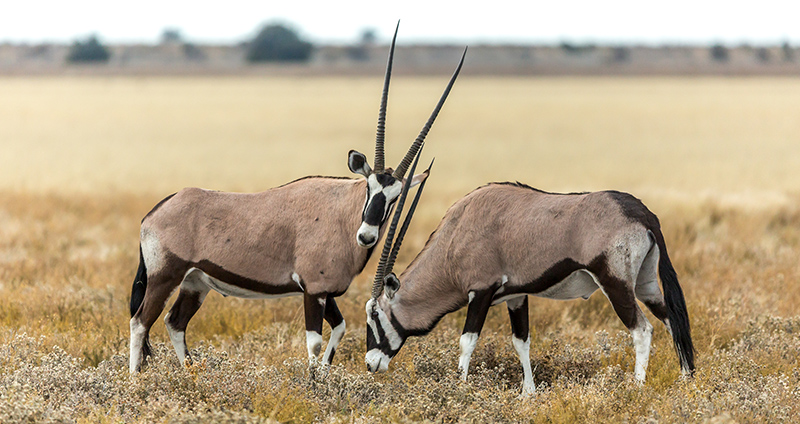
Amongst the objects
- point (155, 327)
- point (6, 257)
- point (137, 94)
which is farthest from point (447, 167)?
point (137, 94)

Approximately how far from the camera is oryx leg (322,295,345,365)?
271 inches

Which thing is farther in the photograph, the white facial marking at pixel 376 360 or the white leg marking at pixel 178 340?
the white leg marking at pixel 178 340

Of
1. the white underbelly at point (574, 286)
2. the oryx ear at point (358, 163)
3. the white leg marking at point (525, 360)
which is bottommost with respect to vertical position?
the white leg marking at point (525, 360)

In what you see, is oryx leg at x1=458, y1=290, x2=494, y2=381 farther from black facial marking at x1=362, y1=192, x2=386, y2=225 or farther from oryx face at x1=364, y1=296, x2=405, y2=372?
black facial marking at x1=362, y1=192, x2=386, y2=225

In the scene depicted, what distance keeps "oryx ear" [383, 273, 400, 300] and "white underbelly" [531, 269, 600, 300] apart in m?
1.18

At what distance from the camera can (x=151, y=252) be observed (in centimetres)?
680


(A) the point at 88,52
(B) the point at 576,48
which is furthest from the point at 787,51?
(A) the point at 88,52

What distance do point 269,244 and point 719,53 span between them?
115615 mm

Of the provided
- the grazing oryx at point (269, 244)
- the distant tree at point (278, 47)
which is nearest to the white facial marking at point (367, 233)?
the grazing oryx at point (269, 244)

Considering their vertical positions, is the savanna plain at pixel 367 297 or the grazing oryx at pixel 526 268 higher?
the grazing oryx at pixel 526 268

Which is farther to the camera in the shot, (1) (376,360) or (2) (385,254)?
(1) (376,360)

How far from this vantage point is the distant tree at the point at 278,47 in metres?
108

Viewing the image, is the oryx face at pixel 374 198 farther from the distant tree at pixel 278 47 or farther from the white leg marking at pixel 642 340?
the distant tree at pixel 278 47

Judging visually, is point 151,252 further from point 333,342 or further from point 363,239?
point 363,239
